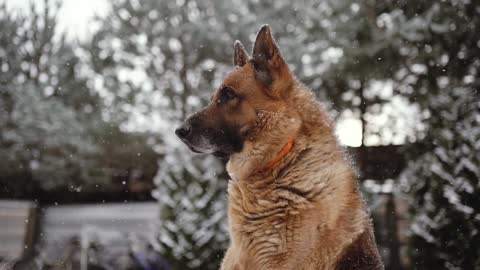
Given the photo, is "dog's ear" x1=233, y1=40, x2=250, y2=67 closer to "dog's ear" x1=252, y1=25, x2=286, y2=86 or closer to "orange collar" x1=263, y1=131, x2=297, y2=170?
"dog's ear" x1=252, y1=25, x2=286, y2=86

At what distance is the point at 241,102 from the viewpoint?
2303mm

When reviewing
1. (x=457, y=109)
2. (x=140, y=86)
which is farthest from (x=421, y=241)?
(x=140, y=86)

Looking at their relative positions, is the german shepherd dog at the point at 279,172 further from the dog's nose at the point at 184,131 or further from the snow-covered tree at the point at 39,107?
the snow-covered tree at the point at 39,107

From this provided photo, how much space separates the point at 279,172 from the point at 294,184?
10 cm

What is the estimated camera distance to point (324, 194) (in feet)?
6.53

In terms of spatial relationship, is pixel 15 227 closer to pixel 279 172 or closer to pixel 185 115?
pixel 185 115

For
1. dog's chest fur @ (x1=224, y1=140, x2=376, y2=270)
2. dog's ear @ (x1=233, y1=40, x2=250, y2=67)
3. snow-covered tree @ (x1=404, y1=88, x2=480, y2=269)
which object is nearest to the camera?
dog's chest fur @ (x1=224, y1=140, x2=376, y2=270)

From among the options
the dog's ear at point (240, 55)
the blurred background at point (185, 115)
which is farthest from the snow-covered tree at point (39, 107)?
the dog's ear at point (240, 55)

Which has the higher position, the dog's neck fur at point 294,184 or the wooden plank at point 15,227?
the dog's neck fur at point 294,184

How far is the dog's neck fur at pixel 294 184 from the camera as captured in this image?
1.93 meters

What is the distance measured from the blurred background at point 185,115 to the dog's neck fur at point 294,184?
9.41 feet

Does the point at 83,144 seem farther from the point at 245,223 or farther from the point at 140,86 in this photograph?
the point at 245,223

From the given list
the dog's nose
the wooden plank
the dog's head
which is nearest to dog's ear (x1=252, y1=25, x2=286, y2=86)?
the dog's head

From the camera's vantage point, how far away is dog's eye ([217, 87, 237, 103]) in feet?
7.68
